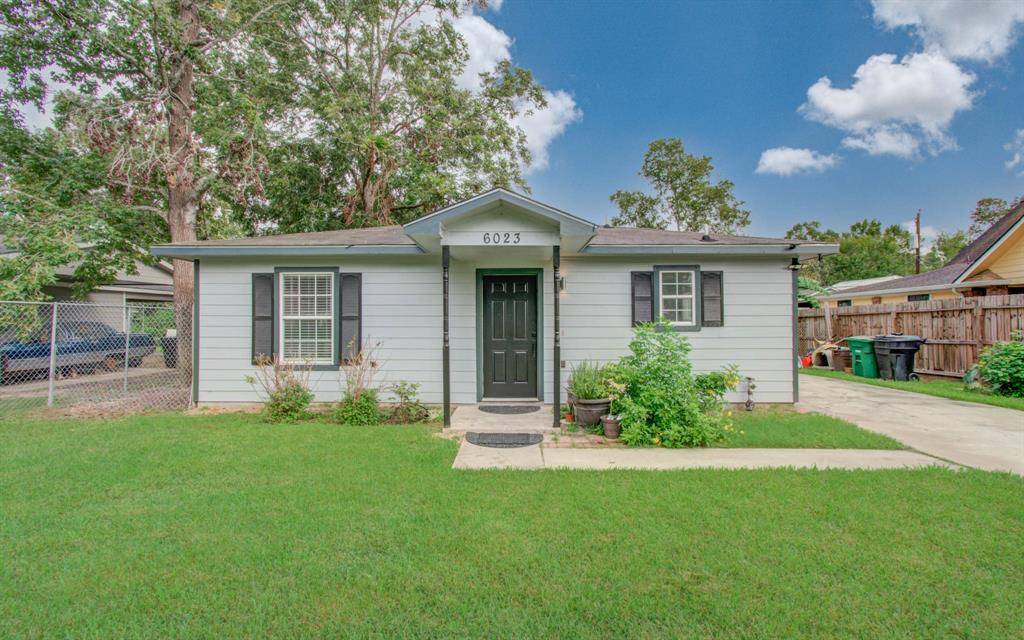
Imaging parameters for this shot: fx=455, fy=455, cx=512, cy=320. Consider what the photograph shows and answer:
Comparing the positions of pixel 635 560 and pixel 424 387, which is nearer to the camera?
pixel 635 560

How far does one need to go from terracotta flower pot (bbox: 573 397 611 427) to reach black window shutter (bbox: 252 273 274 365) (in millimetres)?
4875

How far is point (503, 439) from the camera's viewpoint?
17.9 feet

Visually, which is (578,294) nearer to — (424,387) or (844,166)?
(424,387)

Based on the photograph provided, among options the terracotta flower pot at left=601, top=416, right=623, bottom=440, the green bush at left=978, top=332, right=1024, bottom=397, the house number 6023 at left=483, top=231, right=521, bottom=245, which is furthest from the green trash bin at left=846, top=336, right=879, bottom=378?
the house number 6023 at left=483, top=231, right=521, bottom=245

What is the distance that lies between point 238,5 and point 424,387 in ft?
35.1

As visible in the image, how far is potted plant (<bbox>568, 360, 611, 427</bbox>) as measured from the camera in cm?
582

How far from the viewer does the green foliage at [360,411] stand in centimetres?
621

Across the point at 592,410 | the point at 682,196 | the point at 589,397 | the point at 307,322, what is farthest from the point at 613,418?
the point at 682,196

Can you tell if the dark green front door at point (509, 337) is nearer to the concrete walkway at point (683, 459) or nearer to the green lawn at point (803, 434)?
the concrete walkway at point (683, 459)

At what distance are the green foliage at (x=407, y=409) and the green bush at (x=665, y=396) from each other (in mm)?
2723

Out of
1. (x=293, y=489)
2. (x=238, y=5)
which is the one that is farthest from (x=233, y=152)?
(x=293, y=489)

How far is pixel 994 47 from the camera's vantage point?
51.3 ft

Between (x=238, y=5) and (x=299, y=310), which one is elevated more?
(x=238, y=5)

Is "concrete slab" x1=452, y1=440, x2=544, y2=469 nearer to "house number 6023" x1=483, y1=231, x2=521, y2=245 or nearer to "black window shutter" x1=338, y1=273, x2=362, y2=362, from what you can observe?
"house number 6023" x1=483, y1=231, x2=521, y2=245
